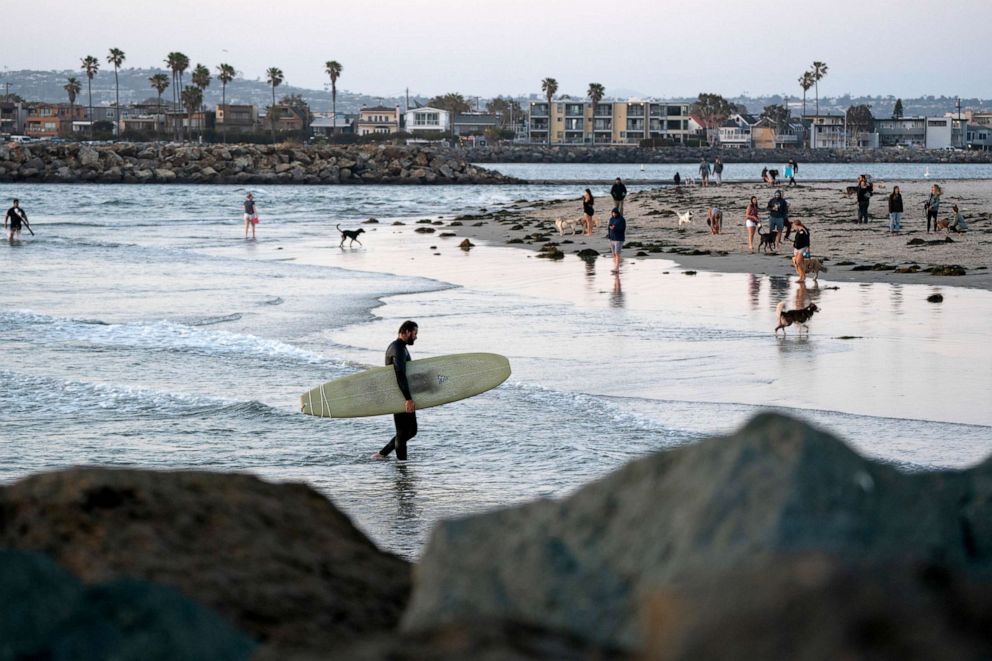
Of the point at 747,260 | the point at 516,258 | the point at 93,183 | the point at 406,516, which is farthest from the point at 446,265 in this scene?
the point at 93,183

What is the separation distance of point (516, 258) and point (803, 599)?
29.7 m

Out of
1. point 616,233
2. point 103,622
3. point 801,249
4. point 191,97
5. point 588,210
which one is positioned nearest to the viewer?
point 103,622

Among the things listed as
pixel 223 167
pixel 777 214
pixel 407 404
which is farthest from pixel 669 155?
pixel 407 404

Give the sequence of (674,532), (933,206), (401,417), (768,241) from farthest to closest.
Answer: (933,206)
(768,241)
(401,417)
(674,532)

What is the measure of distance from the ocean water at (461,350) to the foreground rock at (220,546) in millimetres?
4016

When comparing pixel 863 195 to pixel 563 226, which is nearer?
pixel 863 195

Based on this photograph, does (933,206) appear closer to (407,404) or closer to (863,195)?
(863,195)

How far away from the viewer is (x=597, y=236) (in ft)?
125

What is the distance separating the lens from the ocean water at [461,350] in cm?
1067

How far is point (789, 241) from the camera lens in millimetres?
32906

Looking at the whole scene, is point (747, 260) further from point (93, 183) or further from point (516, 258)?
point (93, 183)

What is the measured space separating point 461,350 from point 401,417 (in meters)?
Result: 5.36

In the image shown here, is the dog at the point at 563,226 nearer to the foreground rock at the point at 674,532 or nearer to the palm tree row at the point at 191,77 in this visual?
the foreground rock at the point at 674,532

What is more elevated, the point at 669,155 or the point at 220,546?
the point at 669,155
